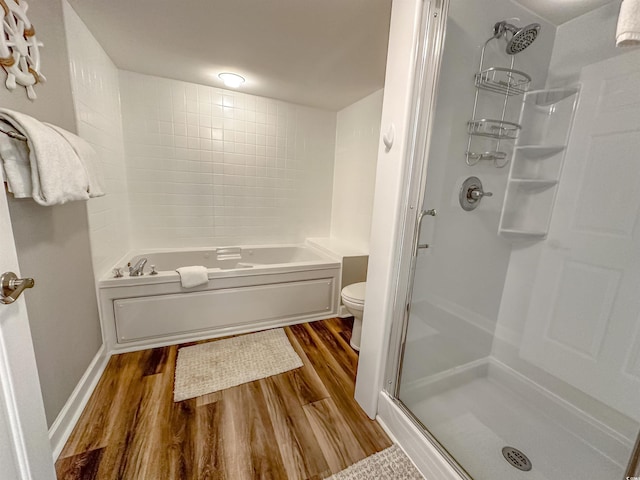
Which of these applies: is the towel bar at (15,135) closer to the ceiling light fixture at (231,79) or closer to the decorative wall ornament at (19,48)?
the decorative wall ornament at (19,48)

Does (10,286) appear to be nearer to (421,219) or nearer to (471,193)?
(421,219)

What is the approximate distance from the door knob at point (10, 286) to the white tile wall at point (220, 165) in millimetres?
2242

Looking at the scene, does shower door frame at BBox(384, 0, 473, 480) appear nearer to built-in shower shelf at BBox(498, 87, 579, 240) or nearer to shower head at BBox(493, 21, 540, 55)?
shower head at BBox(493, 21, 540, 55)

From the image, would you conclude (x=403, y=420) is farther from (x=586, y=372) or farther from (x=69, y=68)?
(x=69, y=68)

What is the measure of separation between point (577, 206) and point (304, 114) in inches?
104

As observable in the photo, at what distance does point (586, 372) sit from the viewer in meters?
1.46

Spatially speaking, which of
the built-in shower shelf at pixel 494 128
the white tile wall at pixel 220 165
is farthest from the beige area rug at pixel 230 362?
the built-in shower shelf at pixel 494 128

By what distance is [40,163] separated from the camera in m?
0.95

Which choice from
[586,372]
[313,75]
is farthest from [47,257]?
[586,372]

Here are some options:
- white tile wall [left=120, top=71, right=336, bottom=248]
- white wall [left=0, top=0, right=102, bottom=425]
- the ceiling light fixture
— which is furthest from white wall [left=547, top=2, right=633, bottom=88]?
white wall [left=0, top=0, right=102, bottom=425]

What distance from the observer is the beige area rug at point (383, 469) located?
1148 mm

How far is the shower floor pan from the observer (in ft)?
3.88

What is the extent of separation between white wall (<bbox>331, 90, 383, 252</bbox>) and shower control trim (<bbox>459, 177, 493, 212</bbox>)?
1239 mm

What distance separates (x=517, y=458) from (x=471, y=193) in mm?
1327
